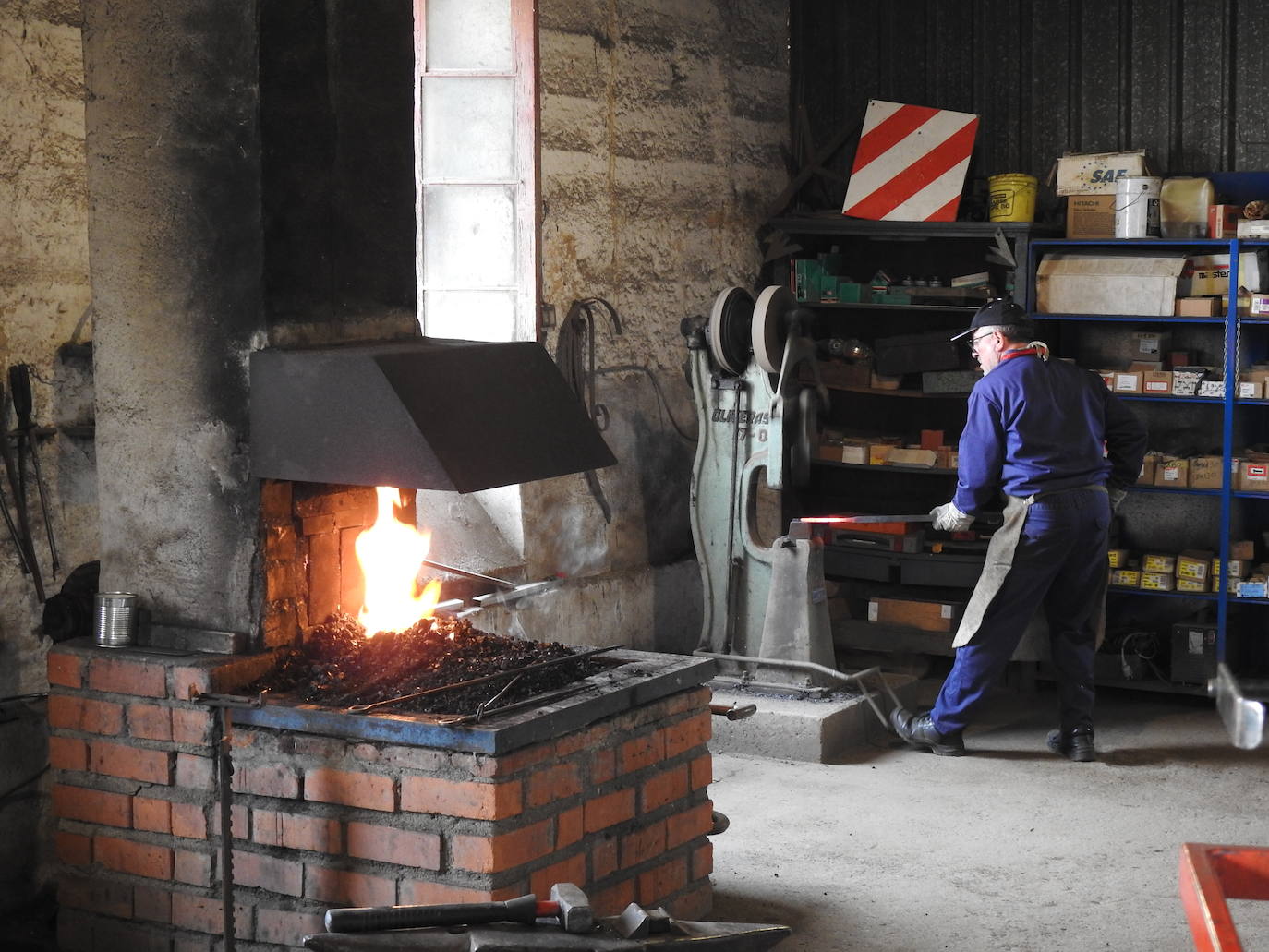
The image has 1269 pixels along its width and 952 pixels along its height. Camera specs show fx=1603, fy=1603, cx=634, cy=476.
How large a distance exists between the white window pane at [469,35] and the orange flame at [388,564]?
Result: 2729 millimetres

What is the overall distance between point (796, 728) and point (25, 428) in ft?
10.1

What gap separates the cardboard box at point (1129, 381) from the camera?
6.97 m

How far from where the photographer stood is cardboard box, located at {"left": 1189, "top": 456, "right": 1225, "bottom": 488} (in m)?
6.84

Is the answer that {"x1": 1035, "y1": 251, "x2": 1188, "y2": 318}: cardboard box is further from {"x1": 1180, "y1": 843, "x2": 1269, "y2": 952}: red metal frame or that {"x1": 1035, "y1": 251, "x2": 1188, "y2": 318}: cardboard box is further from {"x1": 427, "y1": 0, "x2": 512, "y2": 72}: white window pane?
{"x1": 1180, "y1": 843, "x2": 1269, "y2": 952}: red metal frame

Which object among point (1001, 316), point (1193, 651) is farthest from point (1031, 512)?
point (1193, 651)

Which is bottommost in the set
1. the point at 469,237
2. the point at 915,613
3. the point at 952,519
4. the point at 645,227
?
the point at 915,613

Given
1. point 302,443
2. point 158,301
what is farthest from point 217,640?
point 158,301

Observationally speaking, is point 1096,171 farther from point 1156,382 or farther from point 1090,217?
point 1156,382

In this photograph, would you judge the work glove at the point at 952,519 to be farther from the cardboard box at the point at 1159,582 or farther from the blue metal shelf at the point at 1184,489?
the cardboard box at the point at 1159,582

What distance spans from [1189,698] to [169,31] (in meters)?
5.26

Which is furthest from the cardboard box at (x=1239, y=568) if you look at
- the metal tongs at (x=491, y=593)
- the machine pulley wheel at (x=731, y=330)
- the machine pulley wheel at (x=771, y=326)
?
the metal tongs at (x=491, y=593)

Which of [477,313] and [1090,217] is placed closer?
[477,313]

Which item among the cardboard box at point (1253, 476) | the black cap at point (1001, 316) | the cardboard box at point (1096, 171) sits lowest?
the cardboard box at point (1253, 476)

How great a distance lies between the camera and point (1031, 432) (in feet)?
19.3
